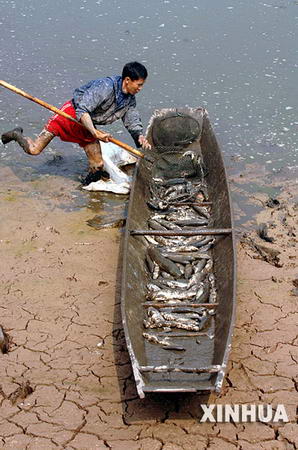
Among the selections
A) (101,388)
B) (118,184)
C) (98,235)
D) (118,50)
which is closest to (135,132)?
(118,184)

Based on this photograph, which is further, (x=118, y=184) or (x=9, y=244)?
(x=118, y=184)

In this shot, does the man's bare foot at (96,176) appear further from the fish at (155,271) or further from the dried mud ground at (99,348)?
the fish at (155,271)

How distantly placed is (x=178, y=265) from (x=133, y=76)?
2531 mm

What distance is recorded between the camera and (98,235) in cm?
793

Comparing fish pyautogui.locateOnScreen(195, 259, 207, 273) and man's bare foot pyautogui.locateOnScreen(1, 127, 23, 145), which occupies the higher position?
man's bare foot pyautogui.locateOnScreen(1, 127, 23, 145)

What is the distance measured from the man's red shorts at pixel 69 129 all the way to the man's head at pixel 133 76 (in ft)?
2.76

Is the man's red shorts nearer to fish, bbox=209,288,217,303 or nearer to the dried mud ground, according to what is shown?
the dried mud ground

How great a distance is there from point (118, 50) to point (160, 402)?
1018cm

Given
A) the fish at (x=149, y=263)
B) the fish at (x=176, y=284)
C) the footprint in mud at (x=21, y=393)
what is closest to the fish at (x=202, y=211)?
the fish at (x=149, y=263)

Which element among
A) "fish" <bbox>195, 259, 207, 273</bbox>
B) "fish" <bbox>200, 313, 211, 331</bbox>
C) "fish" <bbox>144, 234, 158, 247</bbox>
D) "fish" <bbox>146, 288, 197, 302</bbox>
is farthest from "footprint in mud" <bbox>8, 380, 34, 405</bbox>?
"fish" <bbox>144, 234, 158, 247</bbox>

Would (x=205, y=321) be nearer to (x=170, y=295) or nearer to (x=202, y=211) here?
(x=170, y=295)

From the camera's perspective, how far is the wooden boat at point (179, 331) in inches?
196

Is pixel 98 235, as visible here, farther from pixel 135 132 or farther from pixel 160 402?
pixel 160 402

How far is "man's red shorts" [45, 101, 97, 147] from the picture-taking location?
825 centimetres
